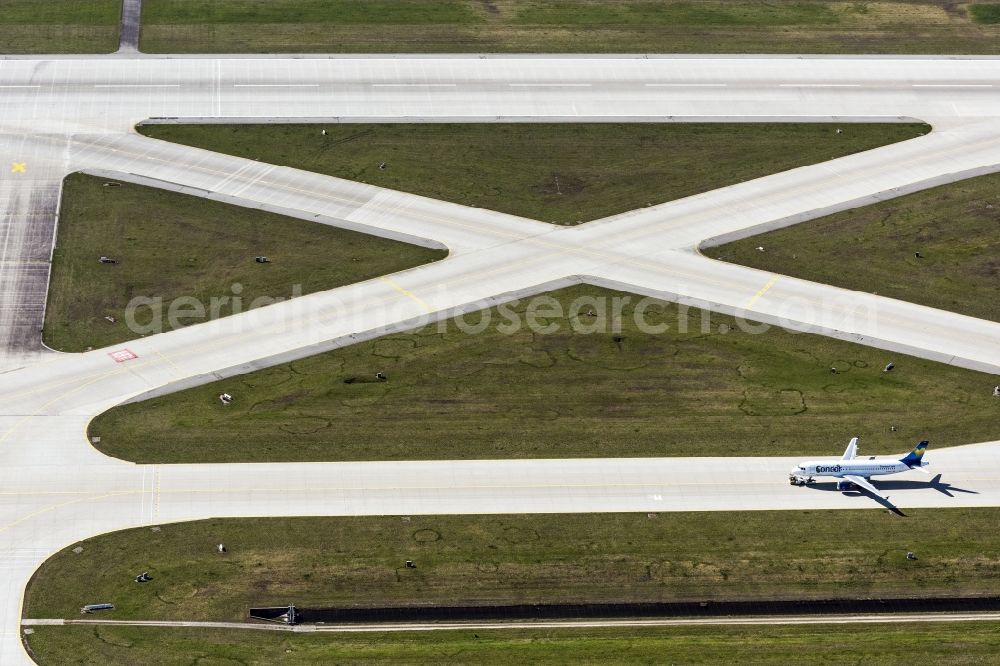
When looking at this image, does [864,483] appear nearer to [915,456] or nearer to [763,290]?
[915,456]

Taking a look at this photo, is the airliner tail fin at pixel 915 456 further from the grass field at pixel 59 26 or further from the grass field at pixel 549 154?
the grass field at pixel 59 26

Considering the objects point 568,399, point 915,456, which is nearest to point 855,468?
point 915,456

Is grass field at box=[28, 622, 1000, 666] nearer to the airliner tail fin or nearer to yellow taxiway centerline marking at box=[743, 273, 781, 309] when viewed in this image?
the airliner tail fin

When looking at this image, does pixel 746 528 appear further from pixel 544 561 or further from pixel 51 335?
pixel 51 335

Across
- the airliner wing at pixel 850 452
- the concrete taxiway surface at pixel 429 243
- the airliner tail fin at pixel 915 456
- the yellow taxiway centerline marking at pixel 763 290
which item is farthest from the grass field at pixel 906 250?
the airliner wing at pixel 850 452

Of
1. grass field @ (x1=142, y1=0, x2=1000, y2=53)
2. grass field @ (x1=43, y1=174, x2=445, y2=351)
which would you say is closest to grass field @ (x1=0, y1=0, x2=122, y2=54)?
grass field @ (x1=142, y1=0, x2=1000, y2=53)

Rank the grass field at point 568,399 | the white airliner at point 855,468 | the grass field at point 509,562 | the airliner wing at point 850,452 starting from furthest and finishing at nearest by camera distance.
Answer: the grass field at point 568,399
the airliner wing at point 850,452
the white airliner at point 855,468
the grass field at point 509,562

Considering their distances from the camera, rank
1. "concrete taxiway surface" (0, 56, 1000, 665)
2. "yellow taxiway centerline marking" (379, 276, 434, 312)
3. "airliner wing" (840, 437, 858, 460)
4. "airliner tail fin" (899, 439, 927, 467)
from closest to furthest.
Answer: "concrete taxiway surface" (0, 56, 1000, 665) → "airliner tail fin" (899, 439, 927, 467) → "airliner wing" (840, 437, 858, 460) → "yellow taxiway centerline marking" (379, 276, 434, 312)
